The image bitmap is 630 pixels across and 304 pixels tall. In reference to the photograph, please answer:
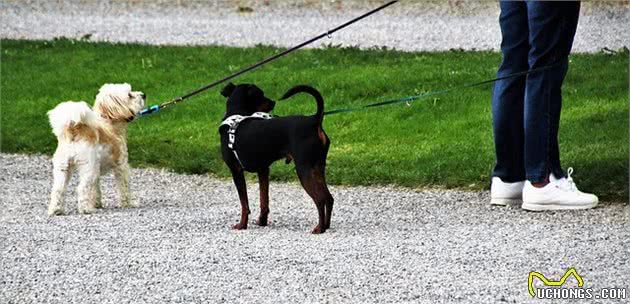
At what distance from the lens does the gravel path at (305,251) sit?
20.4 feet

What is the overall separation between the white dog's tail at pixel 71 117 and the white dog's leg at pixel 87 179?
179 millimetres

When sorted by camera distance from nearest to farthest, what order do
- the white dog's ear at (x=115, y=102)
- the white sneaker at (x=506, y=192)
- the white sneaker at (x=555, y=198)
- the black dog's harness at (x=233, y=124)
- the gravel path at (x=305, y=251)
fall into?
Result: the gravel path at (x=305, y=251) < the black dog's harness at (x=233, y=124) < the white sneaker at (x=555, y=198) < the white sneaker at (x=506, y=192) < the white dog's ear at (x=115, y=102)

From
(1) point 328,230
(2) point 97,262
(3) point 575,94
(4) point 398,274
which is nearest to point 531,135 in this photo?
(1) point 328,230

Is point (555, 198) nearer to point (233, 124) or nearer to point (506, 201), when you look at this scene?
point (506, 201)

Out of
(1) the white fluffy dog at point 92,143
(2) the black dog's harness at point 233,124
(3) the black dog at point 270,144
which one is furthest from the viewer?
(1) the white fluffy dog at point 92,143

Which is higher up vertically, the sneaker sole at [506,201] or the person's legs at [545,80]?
the person's legs at [545,80]

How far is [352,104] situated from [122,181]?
3.52 metres

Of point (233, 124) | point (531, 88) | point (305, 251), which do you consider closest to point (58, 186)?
point (233, 124)

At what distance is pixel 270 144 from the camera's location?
291 inches

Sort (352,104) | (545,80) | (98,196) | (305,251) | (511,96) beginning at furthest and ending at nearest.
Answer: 1. (352,104)
2. (98,196)
3. (511,96)
4. (545,80)
5. (305,251)

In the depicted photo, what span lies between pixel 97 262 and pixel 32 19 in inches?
421

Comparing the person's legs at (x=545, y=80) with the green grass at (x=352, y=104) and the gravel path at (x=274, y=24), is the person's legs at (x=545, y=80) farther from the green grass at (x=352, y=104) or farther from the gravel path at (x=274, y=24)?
the gravel path at (x=274, y=24)

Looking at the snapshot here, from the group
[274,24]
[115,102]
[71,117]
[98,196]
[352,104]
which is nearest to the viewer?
[71,117]

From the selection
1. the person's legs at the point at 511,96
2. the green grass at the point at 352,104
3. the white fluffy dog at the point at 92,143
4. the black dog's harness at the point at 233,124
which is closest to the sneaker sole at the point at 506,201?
the person's legs at the point at 511,96
